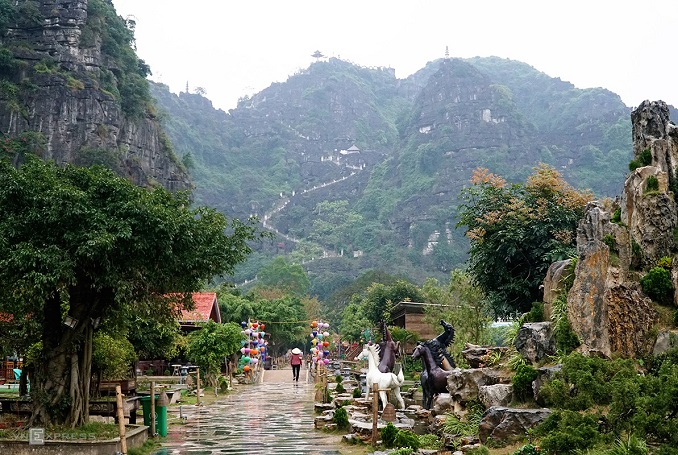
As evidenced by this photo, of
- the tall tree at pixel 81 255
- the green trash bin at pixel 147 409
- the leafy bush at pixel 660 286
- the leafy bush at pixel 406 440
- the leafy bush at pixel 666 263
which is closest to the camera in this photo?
the tall tree at pixel 81 255

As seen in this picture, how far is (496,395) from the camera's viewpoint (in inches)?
564

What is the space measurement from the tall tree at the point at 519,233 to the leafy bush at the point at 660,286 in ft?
23.9

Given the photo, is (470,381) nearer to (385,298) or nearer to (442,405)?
(442,405)

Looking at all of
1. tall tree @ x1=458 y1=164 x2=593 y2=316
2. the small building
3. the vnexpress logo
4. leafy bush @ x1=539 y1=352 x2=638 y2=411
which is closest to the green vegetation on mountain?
the small building

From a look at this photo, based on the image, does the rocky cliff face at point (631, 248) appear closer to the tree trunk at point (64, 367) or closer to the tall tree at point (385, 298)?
the tree trunk at point (64, 367)

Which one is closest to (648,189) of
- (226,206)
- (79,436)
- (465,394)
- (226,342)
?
(465,394)

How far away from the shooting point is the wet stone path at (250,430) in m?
14.2

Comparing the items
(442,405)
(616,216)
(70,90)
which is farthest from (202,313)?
(70,90)

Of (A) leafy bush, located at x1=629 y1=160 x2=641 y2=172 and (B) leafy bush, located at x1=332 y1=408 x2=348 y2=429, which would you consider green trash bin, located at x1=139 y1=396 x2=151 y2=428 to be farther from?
(A) leafy bush, located at x1=629 y1=160 x2=641 y2=172

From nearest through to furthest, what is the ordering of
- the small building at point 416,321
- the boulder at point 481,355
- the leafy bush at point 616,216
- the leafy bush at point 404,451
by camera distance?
the leafy bush at point 404,451, the leafy bush at point 616,216, the boulder at point 481,355, the small building at point 416,321

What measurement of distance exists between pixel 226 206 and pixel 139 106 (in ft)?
285

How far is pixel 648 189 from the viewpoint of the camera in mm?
15648

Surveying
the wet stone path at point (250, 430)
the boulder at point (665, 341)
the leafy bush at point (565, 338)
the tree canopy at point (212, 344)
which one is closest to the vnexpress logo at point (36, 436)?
the wet stone path at point (250, 430)

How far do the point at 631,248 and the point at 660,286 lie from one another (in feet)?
4.56
